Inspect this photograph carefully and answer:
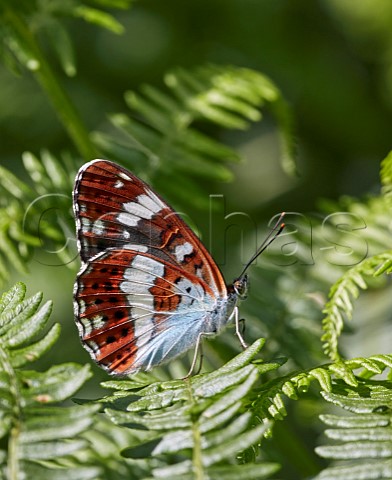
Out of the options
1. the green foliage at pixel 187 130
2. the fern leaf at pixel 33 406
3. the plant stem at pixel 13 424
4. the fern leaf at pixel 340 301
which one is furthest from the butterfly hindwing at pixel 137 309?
the plant stem at pixel 13 424

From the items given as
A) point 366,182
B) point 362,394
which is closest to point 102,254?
point 362,394

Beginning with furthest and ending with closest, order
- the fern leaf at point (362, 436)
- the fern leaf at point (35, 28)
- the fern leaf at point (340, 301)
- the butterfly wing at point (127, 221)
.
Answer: the fern leaf at point (35, 28) < the butterfly wing at point (127, 221) < the fern leaf at point (340, 301) < the fern leaf at point (362, 436)

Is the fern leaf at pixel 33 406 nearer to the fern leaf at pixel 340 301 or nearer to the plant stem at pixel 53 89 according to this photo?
the fern leaf at pixel 340 301

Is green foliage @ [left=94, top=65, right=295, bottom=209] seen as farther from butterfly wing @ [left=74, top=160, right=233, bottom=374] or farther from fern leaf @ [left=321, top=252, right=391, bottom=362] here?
fern leaf @ [left=321, top=252, right=391, bottom=362]

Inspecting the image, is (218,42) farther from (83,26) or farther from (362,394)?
(362,394)

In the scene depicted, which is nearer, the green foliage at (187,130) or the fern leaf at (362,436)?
the fern leaf at (362,436)

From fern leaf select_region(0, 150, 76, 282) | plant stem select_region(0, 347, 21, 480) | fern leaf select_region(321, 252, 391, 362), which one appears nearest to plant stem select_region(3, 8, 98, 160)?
fern leaf select_region(0, 150, 76, 282)
